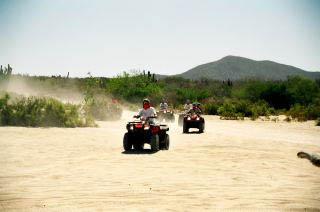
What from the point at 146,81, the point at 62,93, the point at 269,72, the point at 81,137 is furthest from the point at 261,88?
the point at 269,72

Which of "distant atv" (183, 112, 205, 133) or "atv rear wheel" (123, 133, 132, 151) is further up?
"distant atv" (183, 112, 205, 133)

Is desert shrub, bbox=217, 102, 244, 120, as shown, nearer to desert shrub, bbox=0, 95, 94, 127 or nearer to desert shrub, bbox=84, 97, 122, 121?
desert shrub, bbox=84, 97, 122, 121

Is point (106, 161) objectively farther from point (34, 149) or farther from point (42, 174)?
point (34, 149)

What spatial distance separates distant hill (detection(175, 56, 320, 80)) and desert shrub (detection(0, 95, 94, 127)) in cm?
15118

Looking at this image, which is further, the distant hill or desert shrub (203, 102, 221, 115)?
the distant hill

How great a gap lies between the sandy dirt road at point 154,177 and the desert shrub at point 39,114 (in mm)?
6750

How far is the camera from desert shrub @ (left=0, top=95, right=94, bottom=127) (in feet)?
71.3

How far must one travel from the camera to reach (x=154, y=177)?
8.87m

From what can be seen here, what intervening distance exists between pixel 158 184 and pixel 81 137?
9.44 meters

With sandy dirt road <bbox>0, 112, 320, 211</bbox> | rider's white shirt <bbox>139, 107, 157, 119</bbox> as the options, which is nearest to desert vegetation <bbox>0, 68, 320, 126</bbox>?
sandy dirt road <bbox>0, 112, 320, 211</bbox>

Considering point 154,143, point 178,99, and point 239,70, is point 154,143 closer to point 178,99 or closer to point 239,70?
point 178,99

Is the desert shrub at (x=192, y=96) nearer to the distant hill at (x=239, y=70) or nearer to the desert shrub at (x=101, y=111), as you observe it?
the desert shrub at (x=101, y=111)

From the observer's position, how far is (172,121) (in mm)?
28609

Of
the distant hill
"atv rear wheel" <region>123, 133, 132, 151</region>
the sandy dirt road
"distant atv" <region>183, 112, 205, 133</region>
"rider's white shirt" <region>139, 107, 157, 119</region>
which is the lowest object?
the sandy dirt road
